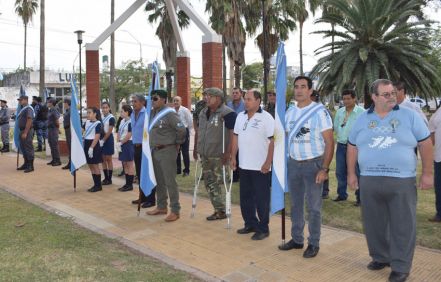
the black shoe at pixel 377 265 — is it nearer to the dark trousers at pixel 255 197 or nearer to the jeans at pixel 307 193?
the jeans at pixel 307 193

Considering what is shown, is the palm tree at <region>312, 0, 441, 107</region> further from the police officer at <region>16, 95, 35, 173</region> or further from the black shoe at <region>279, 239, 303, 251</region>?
the police officer at <region>16, 95, 35, 173</region>

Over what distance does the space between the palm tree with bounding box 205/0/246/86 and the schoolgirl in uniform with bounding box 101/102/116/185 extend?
13051 millimetres

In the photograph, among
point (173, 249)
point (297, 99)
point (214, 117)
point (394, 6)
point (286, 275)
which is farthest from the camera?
point (394, 6)

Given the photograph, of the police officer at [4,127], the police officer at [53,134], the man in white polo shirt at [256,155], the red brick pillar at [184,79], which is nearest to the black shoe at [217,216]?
the man in white polo shirt at [256,155]

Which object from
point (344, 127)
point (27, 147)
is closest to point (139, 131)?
point (344, 127)

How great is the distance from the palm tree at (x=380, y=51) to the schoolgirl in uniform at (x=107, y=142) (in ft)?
15.8

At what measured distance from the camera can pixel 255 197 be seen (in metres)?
5.74

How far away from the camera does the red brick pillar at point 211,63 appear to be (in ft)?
41.9

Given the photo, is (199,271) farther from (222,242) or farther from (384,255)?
(384,255)

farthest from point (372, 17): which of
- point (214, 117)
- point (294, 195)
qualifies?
point (294, 195)

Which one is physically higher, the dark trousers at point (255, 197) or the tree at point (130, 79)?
the tree at point (130, 79)

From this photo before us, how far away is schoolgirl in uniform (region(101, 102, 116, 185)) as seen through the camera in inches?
364

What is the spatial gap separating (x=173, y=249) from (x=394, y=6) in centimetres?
767

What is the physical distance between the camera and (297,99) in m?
4.95
